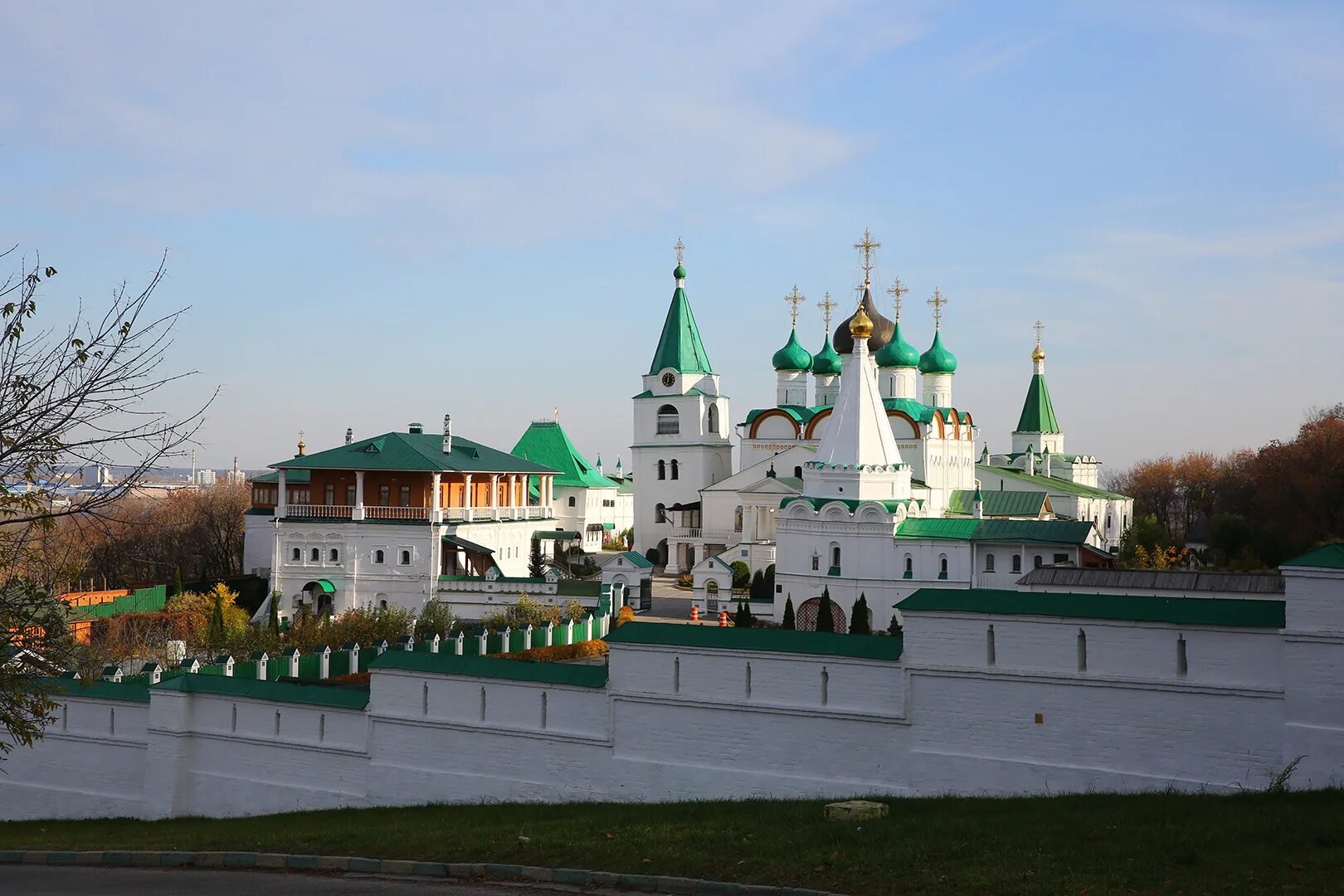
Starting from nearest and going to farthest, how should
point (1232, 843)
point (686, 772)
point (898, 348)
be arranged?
point (1232, 843)
point (686, 772)
point (898, 348)

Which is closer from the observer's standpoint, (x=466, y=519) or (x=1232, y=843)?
(x=1232, y=843)

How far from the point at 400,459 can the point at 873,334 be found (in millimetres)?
18650

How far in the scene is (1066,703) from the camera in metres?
13.5

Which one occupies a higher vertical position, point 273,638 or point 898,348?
point 898,348

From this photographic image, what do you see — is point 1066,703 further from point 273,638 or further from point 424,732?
point 273,638

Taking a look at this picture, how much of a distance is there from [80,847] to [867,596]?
21594 mm

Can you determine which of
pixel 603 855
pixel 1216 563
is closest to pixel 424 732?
pixel 603 855

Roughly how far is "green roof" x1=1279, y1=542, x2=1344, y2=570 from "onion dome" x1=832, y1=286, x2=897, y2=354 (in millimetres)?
33987

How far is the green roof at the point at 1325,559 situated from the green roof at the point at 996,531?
20485 millimetres

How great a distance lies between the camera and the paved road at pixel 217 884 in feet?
38.4

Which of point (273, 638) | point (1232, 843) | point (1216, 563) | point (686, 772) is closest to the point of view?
point (1232, 843)

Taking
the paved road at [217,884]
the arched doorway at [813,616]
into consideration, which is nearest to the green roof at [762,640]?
the paved road at [217,884]

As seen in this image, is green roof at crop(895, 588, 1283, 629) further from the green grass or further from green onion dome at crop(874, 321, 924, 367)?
green onion dome at crop(874, 321, 924, 367)

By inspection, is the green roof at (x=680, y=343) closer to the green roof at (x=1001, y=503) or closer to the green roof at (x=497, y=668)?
the green roof at (x=1001, y=503)
